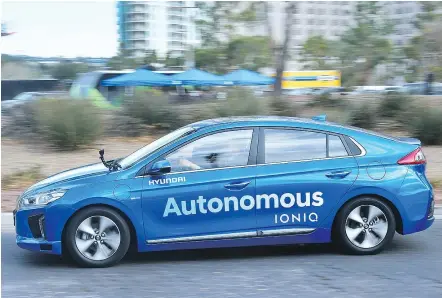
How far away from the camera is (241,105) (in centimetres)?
1794

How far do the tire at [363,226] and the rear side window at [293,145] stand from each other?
631 mm

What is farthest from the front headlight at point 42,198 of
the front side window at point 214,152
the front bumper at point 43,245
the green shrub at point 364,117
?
the green shrub at point 364,117

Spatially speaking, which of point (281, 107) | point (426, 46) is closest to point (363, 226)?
point (281, 107)

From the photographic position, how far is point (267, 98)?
19594 mm

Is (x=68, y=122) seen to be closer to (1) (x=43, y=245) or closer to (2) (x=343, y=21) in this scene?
(1) (x=43, y=245)

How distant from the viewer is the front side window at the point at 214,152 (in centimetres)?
693

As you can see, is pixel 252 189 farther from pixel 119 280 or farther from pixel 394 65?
pixel 394 65

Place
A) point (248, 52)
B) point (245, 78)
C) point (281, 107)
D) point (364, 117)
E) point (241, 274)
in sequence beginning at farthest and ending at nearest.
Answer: point (248, 52)
point (245, 78)
point (281, 107)
point (364, 117)
point (241, 274)

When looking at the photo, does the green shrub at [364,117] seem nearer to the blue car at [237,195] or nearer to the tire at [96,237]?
the blue car at [237,195]

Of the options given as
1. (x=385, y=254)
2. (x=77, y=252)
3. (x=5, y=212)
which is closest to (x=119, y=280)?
(x=77, y=252)

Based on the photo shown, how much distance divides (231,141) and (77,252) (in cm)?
186

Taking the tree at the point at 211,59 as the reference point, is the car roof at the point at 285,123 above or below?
below

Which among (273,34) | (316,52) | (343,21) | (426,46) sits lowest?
(426,46)

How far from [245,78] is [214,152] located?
20489 mm
